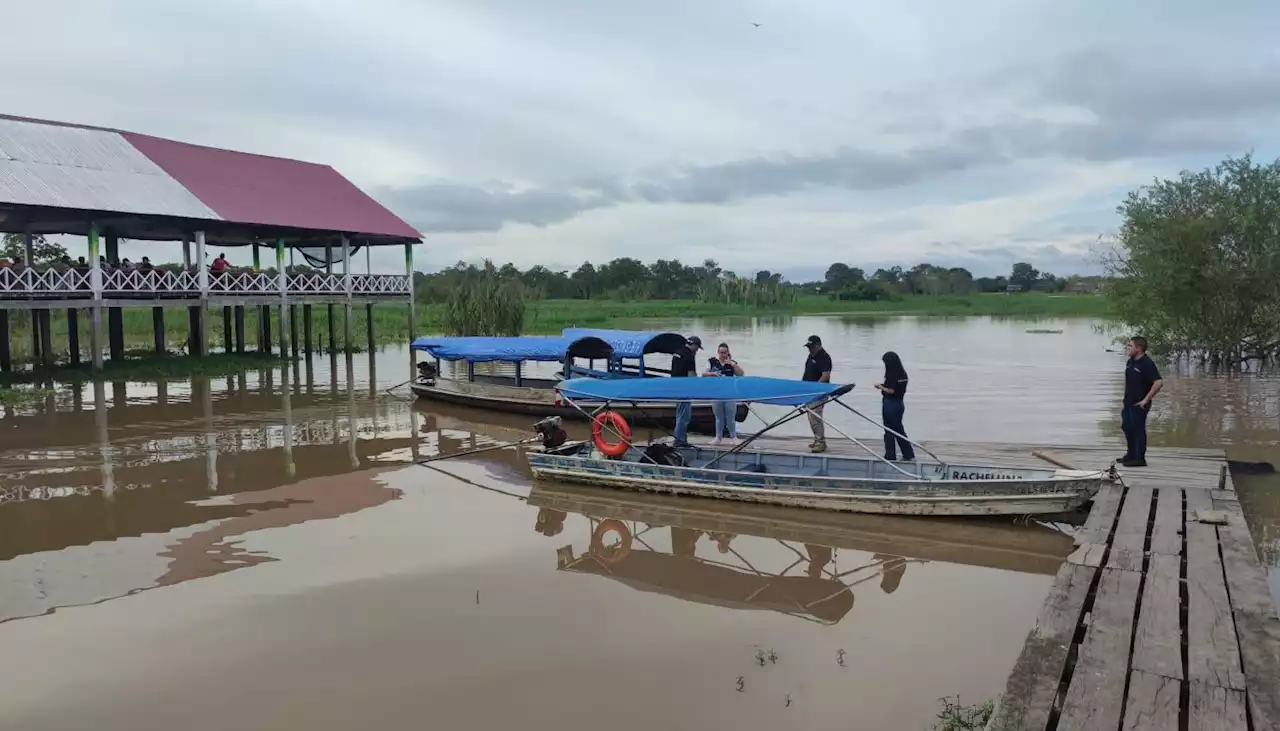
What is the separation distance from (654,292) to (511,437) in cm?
7122

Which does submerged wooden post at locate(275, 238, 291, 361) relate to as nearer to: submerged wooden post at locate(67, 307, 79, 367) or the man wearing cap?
submerged wooden post at locate(67, 307, 79, 367)

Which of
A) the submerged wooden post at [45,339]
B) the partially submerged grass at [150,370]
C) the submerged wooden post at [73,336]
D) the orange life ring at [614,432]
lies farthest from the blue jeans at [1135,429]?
the submerged wooden post at [45,339]

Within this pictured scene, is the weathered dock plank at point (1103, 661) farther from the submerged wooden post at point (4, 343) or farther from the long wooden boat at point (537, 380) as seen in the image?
the submerged wooden post at point (4, 343)

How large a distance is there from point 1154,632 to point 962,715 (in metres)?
1.27

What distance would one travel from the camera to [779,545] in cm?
809

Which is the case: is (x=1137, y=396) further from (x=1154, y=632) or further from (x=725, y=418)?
(x=1154, y=632)

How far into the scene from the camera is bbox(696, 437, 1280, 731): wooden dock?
4.13 meters

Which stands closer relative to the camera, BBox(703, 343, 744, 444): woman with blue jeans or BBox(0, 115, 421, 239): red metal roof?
BBox(703, 343, 744, 444): woman with blue jeans

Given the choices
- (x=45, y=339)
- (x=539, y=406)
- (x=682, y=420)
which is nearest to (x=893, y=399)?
(x=682, y=420)

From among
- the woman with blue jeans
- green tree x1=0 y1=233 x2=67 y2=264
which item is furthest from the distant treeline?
the woman with blue jeans

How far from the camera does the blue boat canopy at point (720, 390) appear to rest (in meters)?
9.32

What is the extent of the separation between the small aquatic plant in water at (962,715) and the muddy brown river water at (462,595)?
158 mm

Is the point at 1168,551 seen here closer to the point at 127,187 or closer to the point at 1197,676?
the point at 1197,676

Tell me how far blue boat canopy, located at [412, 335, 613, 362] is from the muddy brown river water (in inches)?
121
